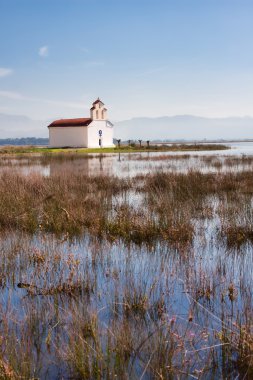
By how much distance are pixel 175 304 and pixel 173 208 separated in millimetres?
→ 5325

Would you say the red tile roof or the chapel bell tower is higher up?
the chapel bell tower

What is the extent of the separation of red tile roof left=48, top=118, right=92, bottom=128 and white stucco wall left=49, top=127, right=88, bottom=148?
595mm

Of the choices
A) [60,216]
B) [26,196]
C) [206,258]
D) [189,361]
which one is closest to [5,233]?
[60,216]

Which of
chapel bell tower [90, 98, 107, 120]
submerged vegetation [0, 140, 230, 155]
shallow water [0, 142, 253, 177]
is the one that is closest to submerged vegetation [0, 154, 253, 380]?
shallow water [0, 142, 253, 177]

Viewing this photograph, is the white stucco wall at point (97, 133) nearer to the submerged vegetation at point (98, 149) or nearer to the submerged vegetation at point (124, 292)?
the submerged vegetation at point (98, 149)

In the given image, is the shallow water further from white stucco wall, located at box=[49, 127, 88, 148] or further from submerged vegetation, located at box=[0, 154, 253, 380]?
white stucco wall, located at box=[49, 127, 88, 148]

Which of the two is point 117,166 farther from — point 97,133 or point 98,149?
point 97,133

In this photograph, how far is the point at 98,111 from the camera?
7475 cm

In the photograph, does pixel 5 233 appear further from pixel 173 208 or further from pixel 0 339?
pixel 0 339

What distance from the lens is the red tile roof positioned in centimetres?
7250

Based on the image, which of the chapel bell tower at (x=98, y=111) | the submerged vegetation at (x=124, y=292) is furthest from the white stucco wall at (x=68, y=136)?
the submerged vegetation at (x=124, y=292)

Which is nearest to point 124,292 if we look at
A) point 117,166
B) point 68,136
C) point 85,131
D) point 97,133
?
point 117,166

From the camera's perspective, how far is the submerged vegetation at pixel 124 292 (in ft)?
14.5

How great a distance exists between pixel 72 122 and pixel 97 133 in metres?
4.75
